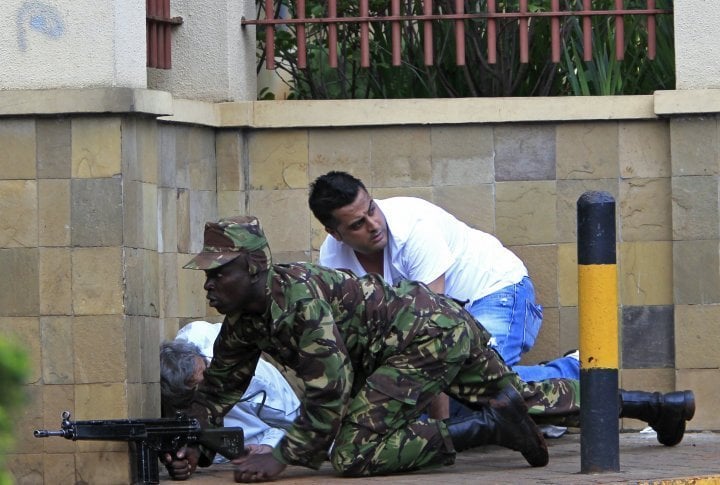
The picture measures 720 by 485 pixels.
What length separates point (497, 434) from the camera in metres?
4.54

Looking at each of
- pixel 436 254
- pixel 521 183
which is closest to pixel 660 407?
pixel 436 254

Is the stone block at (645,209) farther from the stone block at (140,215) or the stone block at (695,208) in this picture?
the stone block at (140,215)

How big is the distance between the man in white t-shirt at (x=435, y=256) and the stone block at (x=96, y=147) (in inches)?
32.1

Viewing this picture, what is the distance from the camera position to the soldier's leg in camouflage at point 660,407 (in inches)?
196

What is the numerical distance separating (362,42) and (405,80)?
1.57 ft

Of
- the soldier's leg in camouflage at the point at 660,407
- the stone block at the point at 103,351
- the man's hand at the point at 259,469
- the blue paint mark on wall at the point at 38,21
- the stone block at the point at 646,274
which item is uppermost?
the blue paint mark on wall at the point at 38,21

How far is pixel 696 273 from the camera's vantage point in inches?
227

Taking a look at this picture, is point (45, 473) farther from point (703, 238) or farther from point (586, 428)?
point (703, 238)

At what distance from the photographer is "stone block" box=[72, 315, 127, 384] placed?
4.64 meters

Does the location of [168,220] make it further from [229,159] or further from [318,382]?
[318,382]

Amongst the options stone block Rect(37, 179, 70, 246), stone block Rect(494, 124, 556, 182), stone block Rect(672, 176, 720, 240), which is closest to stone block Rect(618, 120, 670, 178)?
stone block Rect(672, 176, 720, 240)

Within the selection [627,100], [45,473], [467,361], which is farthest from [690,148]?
[45,473]

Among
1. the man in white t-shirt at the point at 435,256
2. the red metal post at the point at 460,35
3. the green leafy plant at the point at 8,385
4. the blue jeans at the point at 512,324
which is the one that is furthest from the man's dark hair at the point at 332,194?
the green leafy plant at the point at 8,385

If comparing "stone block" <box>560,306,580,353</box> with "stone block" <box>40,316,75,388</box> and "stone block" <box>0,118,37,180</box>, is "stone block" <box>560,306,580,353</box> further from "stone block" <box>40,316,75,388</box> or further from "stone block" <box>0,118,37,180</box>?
"stone block" <box>0,118,37,180</box>
